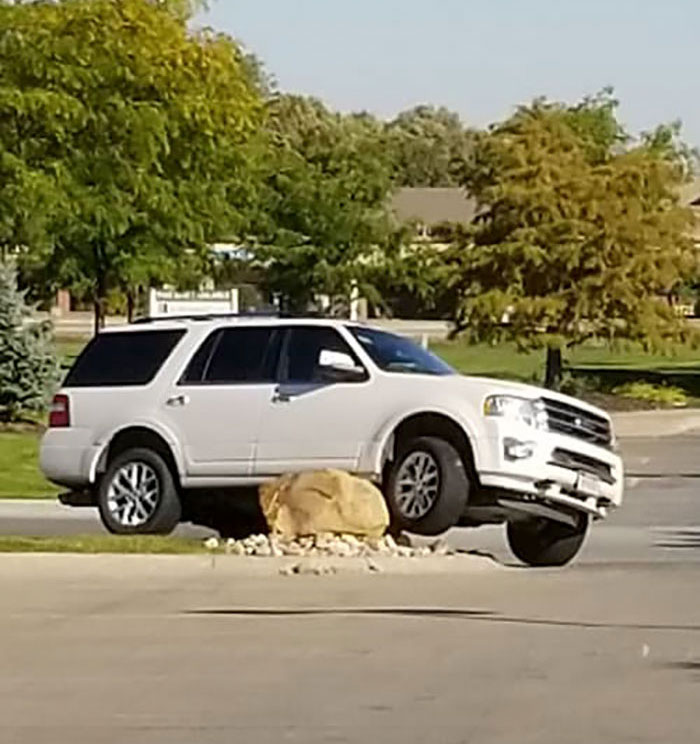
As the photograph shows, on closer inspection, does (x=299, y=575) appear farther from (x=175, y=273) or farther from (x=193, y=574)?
(x=175, y=273)

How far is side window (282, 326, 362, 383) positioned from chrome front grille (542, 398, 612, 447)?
1729mm

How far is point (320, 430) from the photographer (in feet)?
55.7

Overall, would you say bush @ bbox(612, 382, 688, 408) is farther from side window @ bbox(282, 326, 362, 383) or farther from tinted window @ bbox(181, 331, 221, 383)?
tinted window @ bbox(181, 331, 221, 383)

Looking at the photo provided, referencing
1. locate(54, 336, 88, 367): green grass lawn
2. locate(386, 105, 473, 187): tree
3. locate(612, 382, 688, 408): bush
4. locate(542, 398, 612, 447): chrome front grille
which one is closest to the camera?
locate(542, 398, 612, 447): chrome front grille

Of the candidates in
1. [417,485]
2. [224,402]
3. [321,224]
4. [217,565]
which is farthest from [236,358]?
[321,224]

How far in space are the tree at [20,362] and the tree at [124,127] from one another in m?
1.17

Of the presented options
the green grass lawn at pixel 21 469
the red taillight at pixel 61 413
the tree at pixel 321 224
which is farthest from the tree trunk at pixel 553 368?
the red taillight at pixel 61 413

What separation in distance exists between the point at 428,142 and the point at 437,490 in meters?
119

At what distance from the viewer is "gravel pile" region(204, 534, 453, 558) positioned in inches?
635

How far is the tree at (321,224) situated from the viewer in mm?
50938

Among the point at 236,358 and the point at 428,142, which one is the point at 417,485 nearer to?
the point at 236,358

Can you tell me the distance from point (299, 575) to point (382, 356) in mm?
2501

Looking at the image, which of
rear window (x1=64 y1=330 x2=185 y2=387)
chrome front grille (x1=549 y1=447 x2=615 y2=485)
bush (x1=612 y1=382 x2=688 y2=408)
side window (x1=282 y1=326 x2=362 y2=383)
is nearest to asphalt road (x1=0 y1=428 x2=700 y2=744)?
chrome front grille (x1=549 y1=447 x2=615 y2=485)

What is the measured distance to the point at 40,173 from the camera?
30922 millimetres
